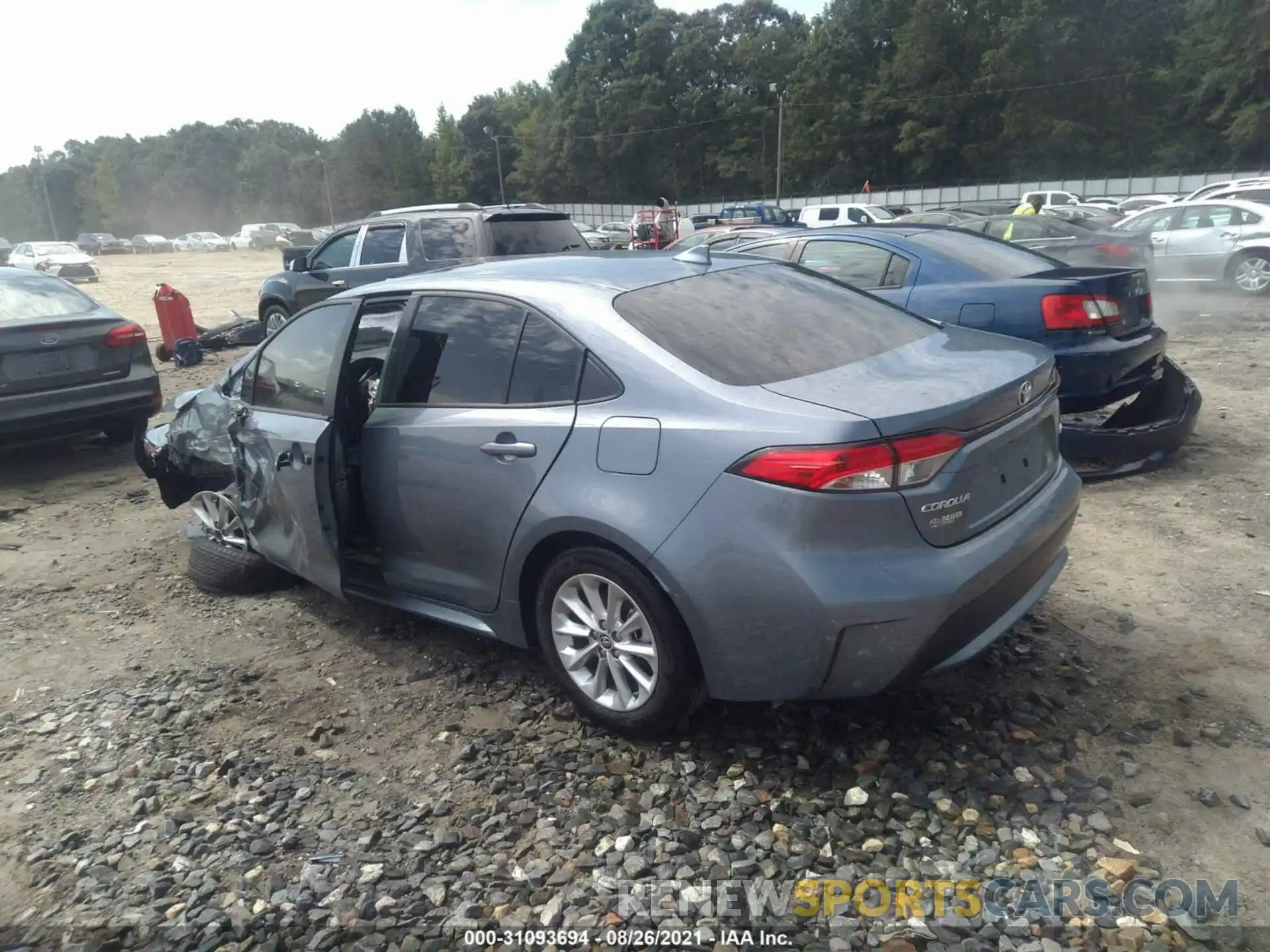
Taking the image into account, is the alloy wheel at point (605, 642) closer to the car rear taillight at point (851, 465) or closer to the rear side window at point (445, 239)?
the car rear taillight at point (851, 465)

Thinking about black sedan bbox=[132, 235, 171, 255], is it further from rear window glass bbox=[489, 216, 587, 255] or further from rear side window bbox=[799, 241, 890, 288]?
rear side window bbox=[799, 241, 890, 288]

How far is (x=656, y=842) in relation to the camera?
2770 mm

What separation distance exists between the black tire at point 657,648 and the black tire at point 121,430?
5.70m

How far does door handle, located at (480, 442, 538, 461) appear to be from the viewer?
3.26m

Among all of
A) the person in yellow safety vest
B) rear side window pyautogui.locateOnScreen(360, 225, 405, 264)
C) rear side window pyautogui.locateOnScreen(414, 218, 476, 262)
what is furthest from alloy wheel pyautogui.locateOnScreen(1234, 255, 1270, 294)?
rear side window pyautogui.locateOnScreen(360, 225, 405, 264)

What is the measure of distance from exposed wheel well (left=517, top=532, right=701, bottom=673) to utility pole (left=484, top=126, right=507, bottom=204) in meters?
75.3

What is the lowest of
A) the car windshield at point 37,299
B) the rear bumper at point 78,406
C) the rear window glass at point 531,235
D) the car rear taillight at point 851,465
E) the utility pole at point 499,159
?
the rear bumper at point 78,406

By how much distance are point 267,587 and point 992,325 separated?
4478mm

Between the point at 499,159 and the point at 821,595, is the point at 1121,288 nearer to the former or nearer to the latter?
the point at 821,595

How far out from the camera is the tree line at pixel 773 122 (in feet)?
165

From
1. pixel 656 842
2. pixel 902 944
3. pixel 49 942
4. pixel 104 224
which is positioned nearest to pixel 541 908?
pixel 656 842

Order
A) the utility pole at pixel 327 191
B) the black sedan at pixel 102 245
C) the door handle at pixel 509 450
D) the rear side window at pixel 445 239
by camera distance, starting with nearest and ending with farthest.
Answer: the door handle at pixel 509 450, the rear side window at pixel 445 239, the black sedan at pixel 102 245, the utility pole at pixel 327 191

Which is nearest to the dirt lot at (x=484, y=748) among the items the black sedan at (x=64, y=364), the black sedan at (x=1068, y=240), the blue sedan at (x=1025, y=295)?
the blue sedan at (x=1025, y=295)

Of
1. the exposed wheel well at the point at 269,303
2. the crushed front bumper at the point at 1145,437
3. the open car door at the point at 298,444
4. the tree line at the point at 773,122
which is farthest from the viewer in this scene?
the tree line at the point at 773,122
